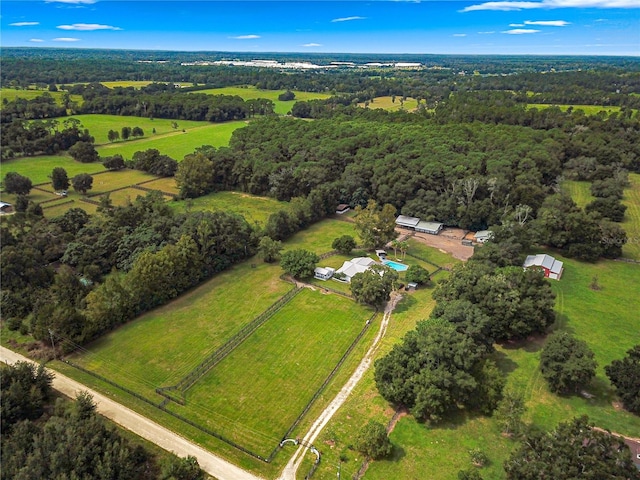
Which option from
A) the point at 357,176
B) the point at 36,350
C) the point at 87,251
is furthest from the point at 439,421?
the point at 357,176

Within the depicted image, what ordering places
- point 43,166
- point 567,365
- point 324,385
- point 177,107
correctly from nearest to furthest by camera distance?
1. point 567,365
2. point 324,385
3. point 43,166
4. point 177,107

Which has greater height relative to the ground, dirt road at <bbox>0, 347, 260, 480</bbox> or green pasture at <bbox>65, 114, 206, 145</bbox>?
green pasture at <bbox>65, 114, 206, 145</bbox>

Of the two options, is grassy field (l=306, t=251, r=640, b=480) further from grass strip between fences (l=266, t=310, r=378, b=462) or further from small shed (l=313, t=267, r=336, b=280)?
small shed (l=313, t=267, r=336, b=280)

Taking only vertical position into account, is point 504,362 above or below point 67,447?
below

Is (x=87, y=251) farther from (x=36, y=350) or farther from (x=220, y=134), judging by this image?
(x=220, y=134)

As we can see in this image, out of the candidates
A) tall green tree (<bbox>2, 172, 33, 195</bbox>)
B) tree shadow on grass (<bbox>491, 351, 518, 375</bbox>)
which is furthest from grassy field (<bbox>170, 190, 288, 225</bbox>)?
tree shadow on grass (<bbox>491, 351, 518, 375</bbox>)

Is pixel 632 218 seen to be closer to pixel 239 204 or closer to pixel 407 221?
pixel 407 221

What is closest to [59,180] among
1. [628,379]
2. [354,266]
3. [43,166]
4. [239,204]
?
[43,166]

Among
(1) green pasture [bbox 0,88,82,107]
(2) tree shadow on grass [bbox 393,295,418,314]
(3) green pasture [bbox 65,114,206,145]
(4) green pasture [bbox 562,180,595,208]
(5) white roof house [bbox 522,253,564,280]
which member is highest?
(1) green pasture [bbox 0,88,82,107]
